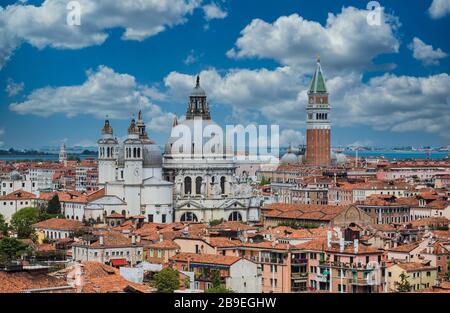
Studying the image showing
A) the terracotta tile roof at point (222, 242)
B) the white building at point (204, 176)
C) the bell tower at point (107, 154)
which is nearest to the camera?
the terracotta tile roof at point (222, 242)

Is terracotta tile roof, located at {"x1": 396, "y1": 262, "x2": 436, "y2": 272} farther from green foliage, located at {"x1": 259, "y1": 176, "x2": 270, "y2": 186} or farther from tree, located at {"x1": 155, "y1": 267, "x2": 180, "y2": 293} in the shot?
green foliage, located at {"x1": 259, "y1": 176, "x2": 270, "y2": 186}

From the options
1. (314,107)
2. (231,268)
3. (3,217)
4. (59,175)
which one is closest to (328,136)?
(314,107)

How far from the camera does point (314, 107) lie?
131 ft

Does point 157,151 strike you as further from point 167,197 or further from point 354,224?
point 354,224

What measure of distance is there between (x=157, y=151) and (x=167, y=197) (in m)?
1.72

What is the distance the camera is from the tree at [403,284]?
39.2ft

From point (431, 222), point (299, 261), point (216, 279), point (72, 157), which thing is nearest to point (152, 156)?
point (431, 222)

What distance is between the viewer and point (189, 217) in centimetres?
2447

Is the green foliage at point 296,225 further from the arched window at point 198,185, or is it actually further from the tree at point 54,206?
the tree at point 54,206

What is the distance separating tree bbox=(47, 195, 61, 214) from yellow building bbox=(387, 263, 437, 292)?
13048 millimetres

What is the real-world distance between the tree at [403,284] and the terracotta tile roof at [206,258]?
192cm

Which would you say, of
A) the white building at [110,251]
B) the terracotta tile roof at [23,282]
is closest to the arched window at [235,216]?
the white building at [110,251]

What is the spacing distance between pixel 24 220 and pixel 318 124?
64.3 ft
